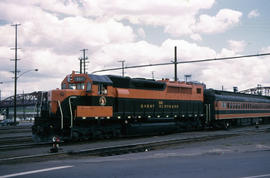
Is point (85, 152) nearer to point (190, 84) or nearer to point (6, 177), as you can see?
point (6, 177)

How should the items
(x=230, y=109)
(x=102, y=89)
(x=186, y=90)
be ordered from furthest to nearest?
(x=230, y=109) → (x=186, y=90) → (x=102, y=89)

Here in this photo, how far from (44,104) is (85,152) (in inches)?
239

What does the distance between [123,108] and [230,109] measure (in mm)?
16870

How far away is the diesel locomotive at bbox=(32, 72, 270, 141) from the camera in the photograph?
19.0 metres

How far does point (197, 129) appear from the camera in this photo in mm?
31375

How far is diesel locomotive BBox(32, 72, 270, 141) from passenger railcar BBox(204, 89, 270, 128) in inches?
4.0

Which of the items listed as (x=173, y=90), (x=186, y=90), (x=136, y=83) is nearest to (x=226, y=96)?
(x=186, y=90)

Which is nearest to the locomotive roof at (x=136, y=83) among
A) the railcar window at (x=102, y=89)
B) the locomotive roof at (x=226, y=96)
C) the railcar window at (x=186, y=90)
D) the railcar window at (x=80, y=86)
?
the railcar window at (x=102, y=89)

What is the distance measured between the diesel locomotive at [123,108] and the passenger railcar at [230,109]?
10 centimetres

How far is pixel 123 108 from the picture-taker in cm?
2241

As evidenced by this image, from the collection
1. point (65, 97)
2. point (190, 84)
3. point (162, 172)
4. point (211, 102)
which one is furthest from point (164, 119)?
point (162, 172)

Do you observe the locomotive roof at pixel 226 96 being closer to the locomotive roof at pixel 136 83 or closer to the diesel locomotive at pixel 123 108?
the diesel locomotive at pixel 123 108

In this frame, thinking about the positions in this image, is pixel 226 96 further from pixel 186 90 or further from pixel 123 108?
pixel 123 108

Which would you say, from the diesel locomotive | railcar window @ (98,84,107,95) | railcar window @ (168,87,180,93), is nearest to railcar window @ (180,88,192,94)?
the diesel locomotive
